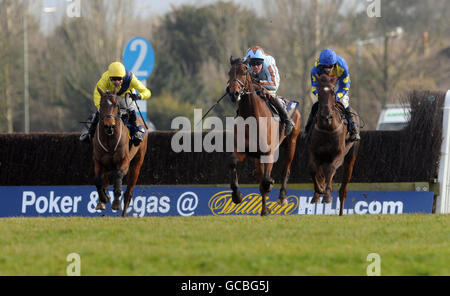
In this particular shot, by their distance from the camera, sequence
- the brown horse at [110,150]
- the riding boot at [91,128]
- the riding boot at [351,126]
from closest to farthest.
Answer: the brown horse at [110,150] → the riding boot at [351,126] → the riding boot at [91,128]

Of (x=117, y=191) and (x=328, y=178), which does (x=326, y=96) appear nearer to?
(x=328, y=178)

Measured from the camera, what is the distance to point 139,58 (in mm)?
14625

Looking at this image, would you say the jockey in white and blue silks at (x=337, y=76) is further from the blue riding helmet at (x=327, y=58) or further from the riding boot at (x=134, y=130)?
the riding boot at (x=134, y=130)

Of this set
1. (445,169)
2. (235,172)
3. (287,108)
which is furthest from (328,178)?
(445,169)

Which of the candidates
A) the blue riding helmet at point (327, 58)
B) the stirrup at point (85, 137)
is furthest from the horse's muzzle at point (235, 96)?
the stirrup at point (85, 137)

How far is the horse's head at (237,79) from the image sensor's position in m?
9.78

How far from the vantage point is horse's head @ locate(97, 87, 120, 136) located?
1053cm

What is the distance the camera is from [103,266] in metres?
6.98

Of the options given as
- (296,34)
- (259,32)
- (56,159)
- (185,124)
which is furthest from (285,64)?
(56,159)

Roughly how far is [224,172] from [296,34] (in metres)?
20.3

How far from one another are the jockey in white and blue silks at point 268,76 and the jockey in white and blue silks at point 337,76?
0.32m

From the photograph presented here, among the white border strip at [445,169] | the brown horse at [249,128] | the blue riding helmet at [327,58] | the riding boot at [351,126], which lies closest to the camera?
the brown horse at [249,128]

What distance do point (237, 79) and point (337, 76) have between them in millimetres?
1771

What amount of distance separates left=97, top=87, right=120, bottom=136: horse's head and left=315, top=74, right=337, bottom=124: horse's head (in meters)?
2.63
